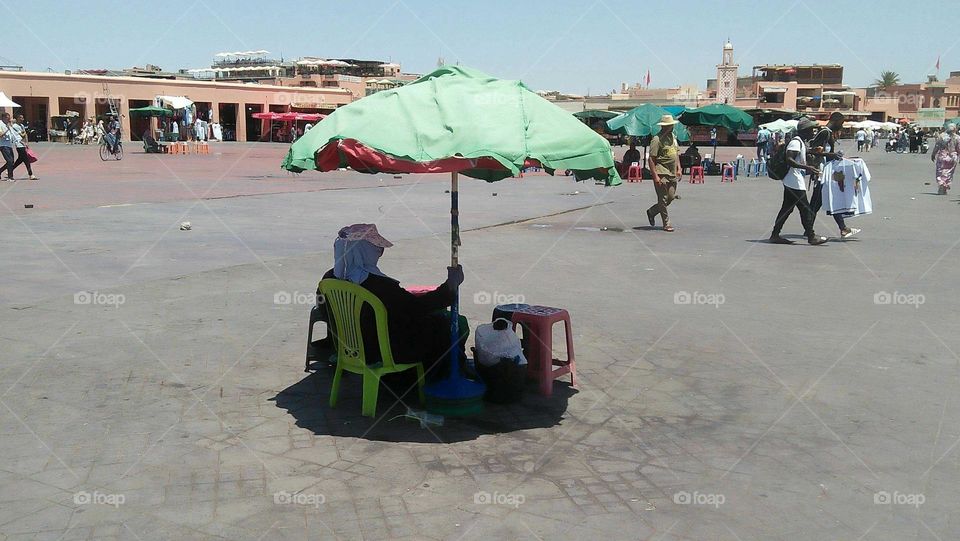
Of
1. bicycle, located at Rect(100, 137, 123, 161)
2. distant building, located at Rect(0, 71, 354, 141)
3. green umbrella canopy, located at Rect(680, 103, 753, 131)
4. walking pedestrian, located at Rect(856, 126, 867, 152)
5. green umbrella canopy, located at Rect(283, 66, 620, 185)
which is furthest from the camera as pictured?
walking pedestrian, located at Rect(856, 126, 867, 152)

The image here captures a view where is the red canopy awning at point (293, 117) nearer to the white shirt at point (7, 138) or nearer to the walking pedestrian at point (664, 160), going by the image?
the white shirt at point (7, 138)

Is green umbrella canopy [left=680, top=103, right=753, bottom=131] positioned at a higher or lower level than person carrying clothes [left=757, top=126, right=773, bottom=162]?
higher

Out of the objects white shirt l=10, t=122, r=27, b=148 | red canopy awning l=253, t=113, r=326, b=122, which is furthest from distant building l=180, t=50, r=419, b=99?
white shirt l=10, t=122, r=27, b=148

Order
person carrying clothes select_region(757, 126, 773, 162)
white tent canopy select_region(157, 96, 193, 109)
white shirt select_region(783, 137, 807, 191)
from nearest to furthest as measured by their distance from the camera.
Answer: white shirt select_region(783, 137, 807, 191) → person carrying clothes select_region(757, 126, 773, 162) → white tent canopy select_region(157, 96, 193, 109)

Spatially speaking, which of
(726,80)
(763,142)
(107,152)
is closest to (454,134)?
(107,152)

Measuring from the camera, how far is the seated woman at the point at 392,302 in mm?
5207

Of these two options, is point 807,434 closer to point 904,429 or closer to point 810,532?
point 904,429

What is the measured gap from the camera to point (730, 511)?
4078mm

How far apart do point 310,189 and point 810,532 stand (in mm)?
18964

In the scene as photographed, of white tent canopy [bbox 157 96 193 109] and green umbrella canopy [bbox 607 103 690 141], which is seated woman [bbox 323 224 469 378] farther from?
white tent canopy [bbox 157 96 193 109]

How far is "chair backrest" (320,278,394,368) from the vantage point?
200 inches

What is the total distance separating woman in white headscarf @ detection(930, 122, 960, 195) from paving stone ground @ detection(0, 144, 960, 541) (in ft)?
38.4

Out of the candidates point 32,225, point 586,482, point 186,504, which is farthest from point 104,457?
point 32,225

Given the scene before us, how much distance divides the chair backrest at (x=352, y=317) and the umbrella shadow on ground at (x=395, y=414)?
1.23 ft
